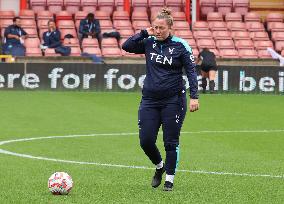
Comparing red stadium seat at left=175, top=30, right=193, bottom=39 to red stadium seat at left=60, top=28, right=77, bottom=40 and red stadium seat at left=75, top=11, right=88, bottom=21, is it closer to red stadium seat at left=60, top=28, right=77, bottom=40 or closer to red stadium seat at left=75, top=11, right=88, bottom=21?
red stadium seat at left=75, top=11, right=88, bottom=21

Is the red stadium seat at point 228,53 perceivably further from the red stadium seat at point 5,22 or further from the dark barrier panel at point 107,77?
the red stadium seat at point 5,22

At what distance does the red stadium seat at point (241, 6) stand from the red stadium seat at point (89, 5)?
18.7ft

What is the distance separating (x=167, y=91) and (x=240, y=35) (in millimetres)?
24901

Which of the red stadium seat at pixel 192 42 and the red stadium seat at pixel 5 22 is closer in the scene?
the red stadium seat at pixel 5 22

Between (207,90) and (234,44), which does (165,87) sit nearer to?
(207,90)

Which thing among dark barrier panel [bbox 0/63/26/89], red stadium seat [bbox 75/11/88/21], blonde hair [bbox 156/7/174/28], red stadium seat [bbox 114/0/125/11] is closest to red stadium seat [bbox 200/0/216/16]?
red stadium seat [bbox 114/0/125/11]

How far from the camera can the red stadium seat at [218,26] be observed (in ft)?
115

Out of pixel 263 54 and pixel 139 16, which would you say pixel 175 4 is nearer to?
pixel 139 16

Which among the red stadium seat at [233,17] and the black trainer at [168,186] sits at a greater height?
the black trainer at [168,186]

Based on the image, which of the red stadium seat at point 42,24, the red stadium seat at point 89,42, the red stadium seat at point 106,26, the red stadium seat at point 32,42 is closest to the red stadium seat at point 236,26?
the red stadium seat at point 106,26

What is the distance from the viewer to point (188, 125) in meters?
19.4

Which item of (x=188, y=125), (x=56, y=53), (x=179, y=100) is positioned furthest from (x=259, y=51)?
(x=179, y=100)

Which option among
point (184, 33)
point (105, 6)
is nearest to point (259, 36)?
point (184, 33)

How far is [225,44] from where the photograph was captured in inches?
1346
